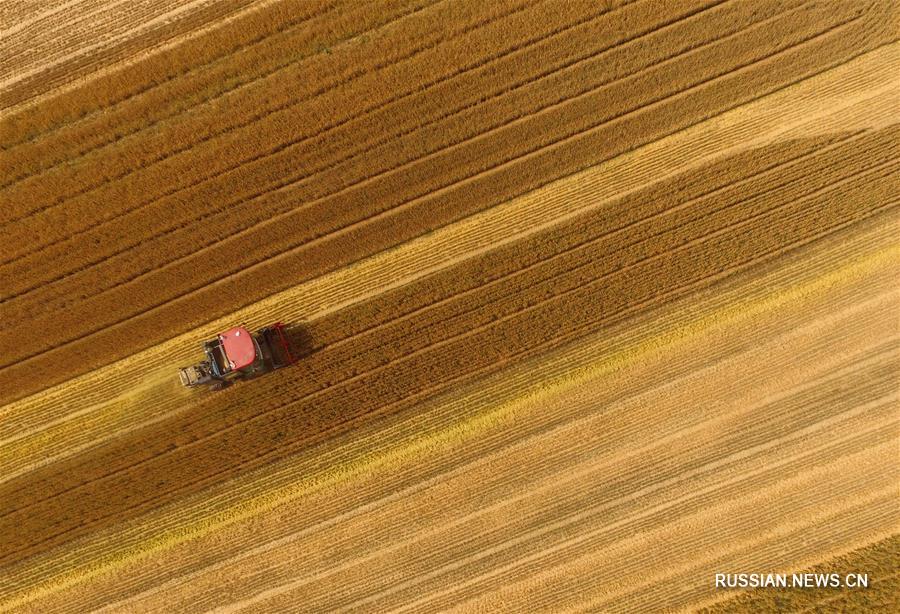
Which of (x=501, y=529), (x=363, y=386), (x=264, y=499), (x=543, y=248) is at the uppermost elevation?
(x=543, y=248)

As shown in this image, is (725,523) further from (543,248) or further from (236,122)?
(236,122)

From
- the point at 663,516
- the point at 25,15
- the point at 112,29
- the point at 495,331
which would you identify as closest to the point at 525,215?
the point at 495,331

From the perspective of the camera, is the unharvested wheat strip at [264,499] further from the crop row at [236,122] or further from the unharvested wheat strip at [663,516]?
the crop row at [236,122]

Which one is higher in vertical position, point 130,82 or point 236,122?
point 130,82

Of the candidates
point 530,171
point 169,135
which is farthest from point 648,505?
point 169,135

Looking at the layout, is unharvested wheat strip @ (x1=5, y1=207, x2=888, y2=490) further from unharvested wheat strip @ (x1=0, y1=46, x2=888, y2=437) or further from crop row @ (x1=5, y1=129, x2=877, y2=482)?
unharvested wheat strip @ (x1=0, y1=46, x2=888, y2=437)

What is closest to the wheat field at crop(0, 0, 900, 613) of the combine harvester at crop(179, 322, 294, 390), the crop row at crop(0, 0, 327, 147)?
the crop row at crop(0, 0, 327, 147)

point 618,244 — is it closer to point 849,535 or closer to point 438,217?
point 438,217
